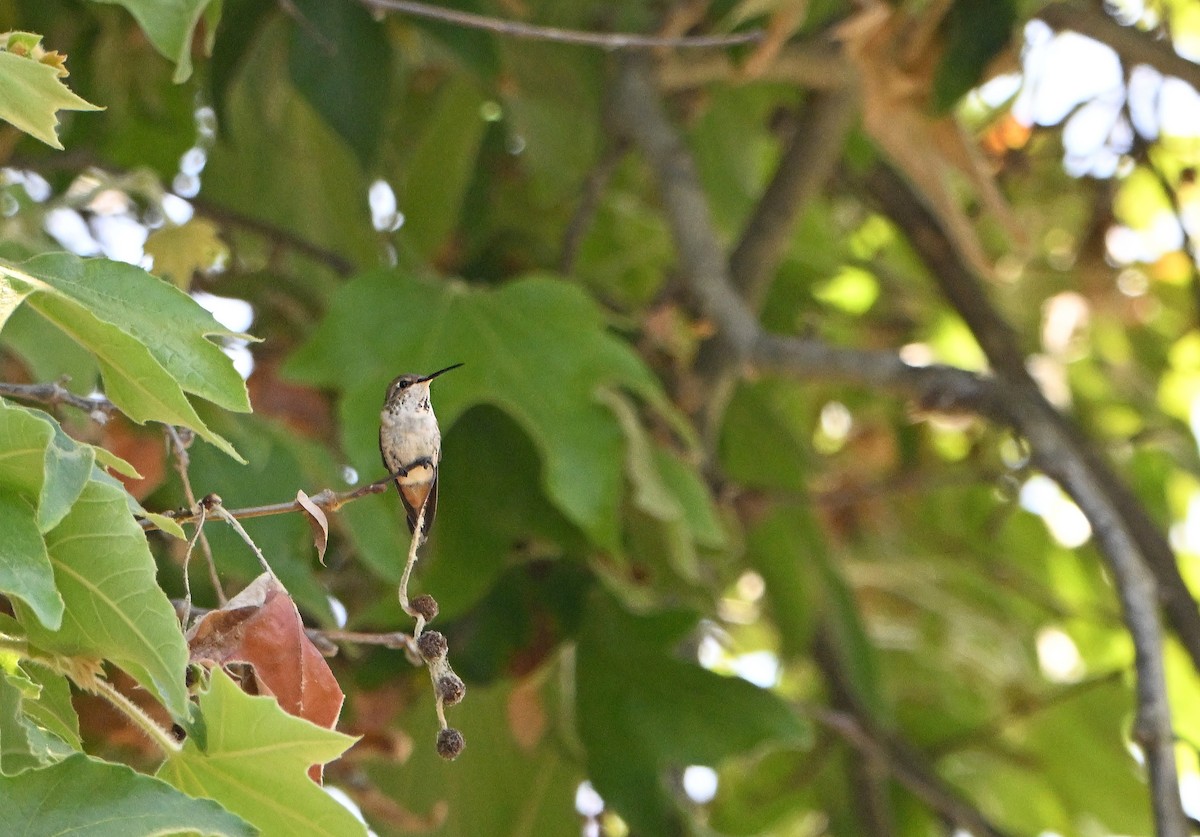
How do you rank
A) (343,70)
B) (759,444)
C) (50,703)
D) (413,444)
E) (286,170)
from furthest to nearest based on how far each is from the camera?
(759,444) → (286,170) → (343,70) → (413,444) → (50,703)

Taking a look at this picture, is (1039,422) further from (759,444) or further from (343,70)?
(343,70)

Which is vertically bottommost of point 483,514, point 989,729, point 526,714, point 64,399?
point 989,729

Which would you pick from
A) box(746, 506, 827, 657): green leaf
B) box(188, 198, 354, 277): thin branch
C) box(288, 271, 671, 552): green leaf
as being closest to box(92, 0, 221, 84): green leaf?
box(288, 271, 671, 552): green leaf

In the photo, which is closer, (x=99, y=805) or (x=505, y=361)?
(x=99, y=805)

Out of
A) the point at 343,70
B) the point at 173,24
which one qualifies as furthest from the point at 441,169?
the point at 173,24

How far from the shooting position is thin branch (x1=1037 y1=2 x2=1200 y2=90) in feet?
8.97

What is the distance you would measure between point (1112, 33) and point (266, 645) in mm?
2210

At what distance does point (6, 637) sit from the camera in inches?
45.8

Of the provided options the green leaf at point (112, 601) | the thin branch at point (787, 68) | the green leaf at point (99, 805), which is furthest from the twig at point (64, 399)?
the thin branch at point (787, 68)

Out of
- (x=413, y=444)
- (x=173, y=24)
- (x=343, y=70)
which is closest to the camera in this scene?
(x=173, y=24)

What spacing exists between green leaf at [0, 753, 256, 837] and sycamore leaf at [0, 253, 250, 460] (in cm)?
27

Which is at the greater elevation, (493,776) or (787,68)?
(787,68)

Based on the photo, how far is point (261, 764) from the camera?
1144 mm

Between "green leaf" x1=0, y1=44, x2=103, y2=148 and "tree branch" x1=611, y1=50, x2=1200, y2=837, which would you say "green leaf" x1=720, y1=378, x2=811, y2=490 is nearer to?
"tree branch" x1=611, y1=50, x2=1200, y2=837
